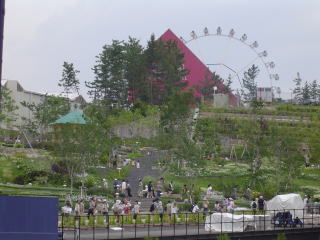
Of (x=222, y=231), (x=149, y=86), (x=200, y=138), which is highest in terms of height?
(x=149, y=86)

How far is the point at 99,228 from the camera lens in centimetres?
3209

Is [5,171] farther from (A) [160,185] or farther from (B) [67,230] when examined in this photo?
(B) [67,230]

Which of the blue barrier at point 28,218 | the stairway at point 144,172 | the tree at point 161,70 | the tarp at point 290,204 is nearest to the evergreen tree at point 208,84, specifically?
the tree at point 161,70

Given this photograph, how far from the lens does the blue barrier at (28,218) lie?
72.7ft

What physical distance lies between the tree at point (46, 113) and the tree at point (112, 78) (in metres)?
21.2

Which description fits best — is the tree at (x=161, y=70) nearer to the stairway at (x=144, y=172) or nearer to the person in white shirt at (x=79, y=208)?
the stairway at (x=144, y=172)

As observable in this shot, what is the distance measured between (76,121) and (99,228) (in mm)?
24020

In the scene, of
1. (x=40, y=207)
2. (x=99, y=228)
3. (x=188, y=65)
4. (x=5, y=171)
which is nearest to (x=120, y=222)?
(x=99, y=228)

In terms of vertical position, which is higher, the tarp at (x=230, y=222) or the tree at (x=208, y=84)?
the tree at (x=208, y=84)

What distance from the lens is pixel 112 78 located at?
3656 inches

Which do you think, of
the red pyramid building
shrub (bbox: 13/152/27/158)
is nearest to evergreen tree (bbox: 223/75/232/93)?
the red pyramid building

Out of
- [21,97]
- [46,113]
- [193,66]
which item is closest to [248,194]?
[46,113]

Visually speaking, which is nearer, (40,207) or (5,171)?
(40,207)

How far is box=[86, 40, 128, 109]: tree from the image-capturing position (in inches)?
3620
